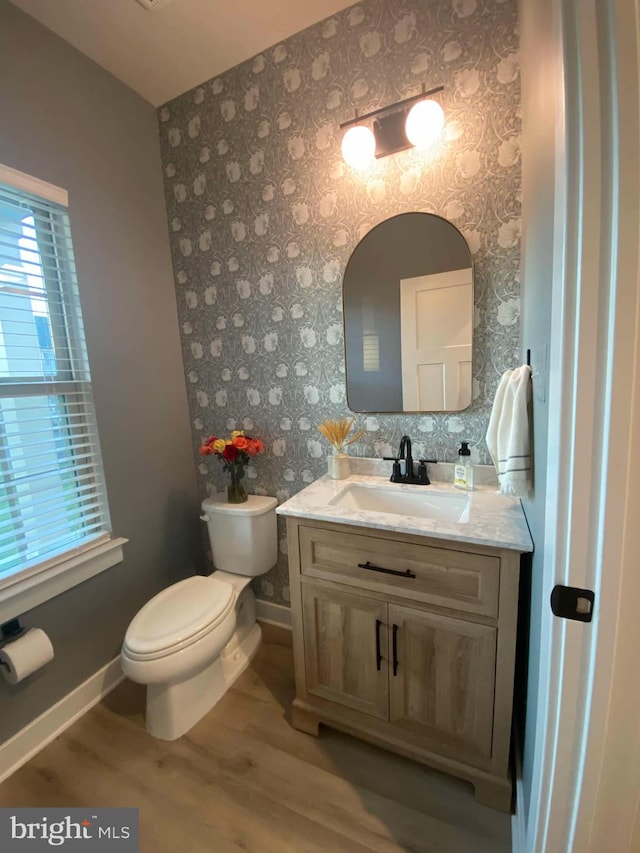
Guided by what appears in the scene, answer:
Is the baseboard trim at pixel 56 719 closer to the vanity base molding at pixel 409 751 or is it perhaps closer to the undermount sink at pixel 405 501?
the vanity base molding at pixel 409 751

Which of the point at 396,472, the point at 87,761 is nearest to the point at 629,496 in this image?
the point at 396,472

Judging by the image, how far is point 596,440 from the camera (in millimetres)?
544

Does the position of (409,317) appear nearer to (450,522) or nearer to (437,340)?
(437,340)

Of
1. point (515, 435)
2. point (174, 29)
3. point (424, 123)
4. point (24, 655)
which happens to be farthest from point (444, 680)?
point (174, 29)

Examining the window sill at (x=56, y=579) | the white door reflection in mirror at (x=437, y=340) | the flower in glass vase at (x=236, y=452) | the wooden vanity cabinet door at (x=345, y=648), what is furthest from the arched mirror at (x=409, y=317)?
the window sill at (x=56, y=579)

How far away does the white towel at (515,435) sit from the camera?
995 mm

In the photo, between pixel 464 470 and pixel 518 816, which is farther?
pixel 464 470

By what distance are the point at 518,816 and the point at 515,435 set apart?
1117mm

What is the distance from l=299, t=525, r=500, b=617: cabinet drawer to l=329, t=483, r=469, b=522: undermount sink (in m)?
0.16

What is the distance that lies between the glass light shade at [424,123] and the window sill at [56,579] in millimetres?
2058

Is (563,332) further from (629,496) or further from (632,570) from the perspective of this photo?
(632,570)

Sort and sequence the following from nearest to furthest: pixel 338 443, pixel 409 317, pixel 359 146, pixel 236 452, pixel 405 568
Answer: pixel 405 568
pixel 359 146
pixel 409 317
pixel 338 443
pixel 236 452

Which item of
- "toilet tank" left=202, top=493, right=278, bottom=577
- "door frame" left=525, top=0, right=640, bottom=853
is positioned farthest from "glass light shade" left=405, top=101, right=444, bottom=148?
"toilet tank" left=202, top=493, right=278, bottom=577

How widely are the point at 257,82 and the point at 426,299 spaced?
123 centimetres
